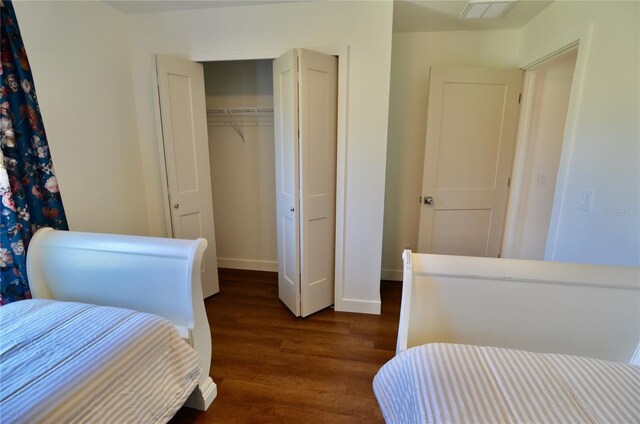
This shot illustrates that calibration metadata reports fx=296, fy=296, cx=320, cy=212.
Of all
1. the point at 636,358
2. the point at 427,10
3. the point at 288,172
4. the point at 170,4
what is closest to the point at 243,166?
the point at 288,172

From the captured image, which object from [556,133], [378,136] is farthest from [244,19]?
[556,133]

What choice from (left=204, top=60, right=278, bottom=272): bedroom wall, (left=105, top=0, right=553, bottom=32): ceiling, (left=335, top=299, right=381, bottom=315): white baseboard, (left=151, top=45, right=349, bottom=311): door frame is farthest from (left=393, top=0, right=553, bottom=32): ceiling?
(left=335, top=299, right=381, bottom=315): white baseboard

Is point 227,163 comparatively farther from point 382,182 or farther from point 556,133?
point 556,133

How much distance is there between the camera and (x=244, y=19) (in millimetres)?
2242

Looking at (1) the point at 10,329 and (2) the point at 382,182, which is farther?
(2) the point at 382,182

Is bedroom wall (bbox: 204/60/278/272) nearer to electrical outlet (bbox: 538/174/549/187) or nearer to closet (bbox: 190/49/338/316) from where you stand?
closet (bbox: 190/49/338/316)

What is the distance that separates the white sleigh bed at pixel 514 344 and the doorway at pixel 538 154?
5.51 ft

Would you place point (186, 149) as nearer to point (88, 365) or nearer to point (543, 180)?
point (88, 365)

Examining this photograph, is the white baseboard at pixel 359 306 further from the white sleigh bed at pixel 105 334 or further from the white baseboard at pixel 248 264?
the white sleigh bed at pixel 105 334

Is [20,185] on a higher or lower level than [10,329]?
higher

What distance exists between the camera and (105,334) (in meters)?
1.16

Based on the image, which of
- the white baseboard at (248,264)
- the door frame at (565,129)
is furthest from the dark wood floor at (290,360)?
the door frame at (565,129)

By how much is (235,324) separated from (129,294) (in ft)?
3.12

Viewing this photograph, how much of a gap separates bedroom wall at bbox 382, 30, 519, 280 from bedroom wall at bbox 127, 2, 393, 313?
27.4 inches
